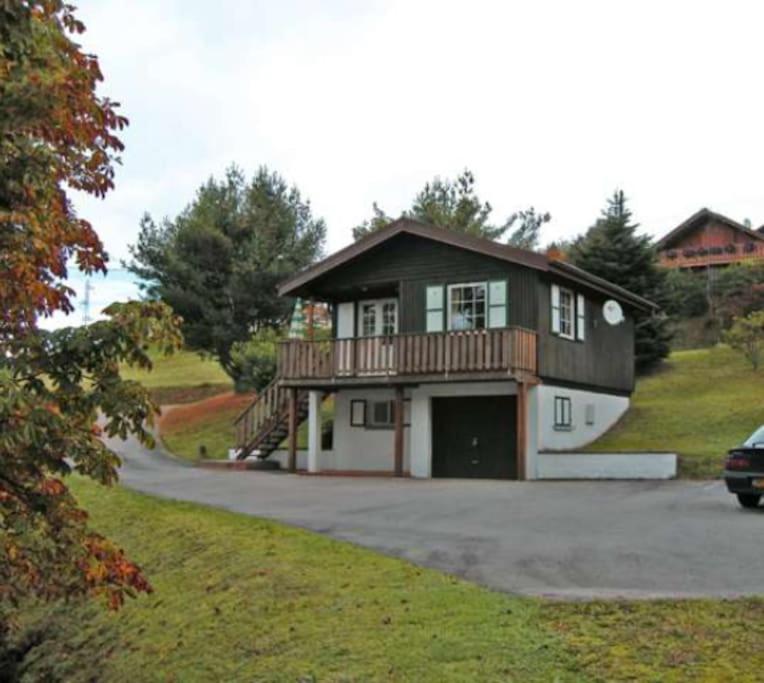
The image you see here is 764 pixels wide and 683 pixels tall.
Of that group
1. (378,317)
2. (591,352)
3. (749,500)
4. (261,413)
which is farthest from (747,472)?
(261,413)

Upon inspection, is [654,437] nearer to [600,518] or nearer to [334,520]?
[600,518]

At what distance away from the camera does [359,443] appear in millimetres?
25859

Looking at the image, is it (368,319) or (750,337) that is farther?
(750,337)

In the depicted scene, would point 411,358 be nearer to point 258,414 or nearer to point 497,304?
point 497,304

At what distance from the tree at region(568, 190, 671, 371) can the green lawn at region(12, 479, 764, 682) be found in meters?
24.8

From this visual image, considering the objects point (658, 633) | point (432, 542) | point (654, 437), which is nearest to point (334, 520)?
point (432, 542)

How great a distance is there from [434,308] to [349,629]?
670 inches

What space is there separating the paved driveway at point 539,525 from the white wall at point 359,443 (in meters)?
3.51

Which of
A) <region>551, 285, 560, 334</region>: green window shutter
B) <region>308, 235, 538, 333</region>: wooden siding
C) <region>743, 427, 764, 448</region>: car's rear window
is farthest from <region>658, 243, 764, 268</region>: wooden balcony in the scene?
<region>743, 427, 764, 448</region>: car's rear window

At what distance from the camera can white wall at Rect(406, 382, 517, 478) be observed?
76.1 ft

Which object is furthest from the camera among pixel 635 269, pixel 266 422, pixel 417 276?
pixel 635 269

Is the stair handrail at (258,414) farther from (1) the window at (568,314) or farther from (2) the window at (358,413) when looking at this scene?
(1) the window at (568,314)

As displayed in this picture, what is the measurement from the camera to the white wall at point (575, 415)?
22.5 meters

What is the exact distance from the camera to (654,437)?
24609mm
